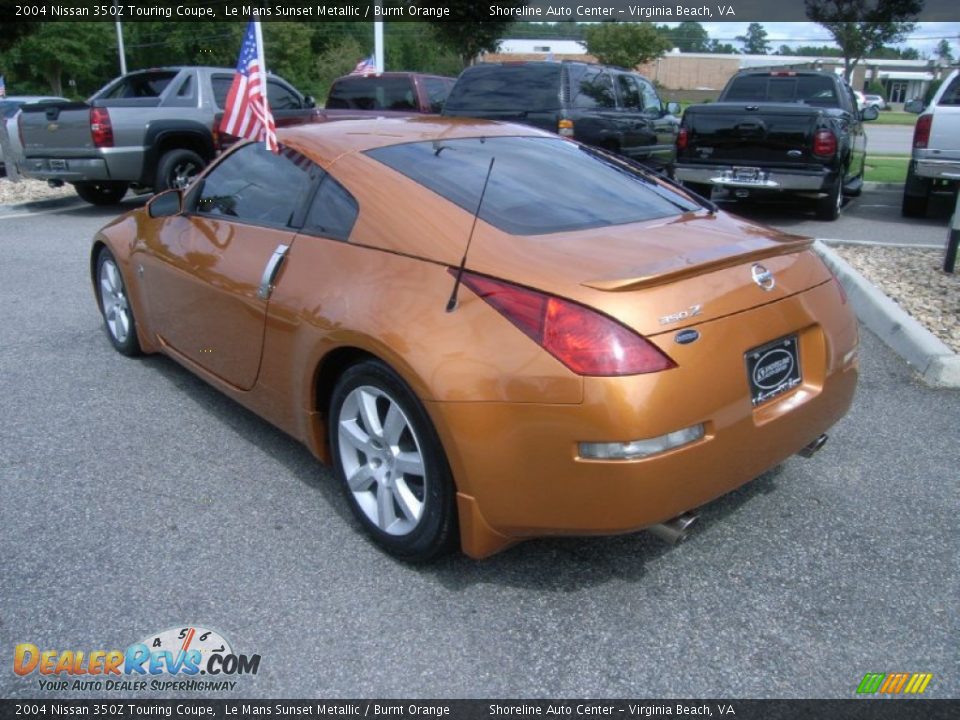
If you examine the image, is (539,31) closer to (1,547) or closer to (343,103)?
(343,103)

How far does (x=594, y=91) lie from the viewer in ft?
33.4

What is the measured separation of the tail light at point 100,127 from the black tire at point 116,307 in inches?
241

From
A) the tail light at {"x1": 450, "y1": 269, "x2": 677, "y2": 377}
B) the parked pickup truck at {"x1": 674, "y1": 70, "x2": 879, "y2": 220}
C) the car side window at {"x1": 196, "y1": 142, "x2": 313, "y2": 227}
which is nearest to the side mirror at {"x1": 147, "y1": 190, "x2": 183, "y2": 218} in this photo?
the car side window at {"x1": 196, "y1": 142, "x2": 313, "y2": 227}

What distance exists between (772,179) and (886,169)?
8337 millimetres

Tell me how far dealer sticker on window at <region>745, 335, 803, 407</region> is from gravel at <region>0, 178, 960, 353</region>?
2.77 m

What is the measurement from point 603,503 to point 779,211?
9831 mm

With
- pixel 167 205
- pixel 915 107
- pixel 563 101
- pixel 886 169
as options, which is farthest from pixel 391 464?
pixel 886 169

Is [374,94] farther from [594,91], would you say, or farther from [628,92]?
[594,91]

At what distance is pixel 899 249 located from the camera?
7.78 m

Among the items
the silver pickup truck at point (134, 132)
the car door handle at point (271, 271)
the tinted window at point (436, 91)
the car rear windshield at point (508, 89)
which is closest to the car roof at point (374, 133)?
the car door handle at point (271, 271)

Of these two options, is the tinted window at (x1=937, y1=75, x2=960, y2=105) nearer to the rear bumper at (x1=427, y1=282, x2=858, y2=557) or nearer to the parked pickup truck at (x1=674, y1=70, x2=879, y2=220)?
the parked pickup truck at (x1=674, y1=70, x2=879, y2=220)

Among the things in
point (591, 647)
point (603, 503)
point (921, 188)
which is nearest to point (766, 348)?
point (603, 503)

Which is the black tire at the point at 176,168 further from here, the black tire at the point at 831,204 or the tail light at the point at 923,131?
the tail light at the point at 923,131

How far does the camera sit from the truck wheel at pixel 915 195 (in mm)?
10156
